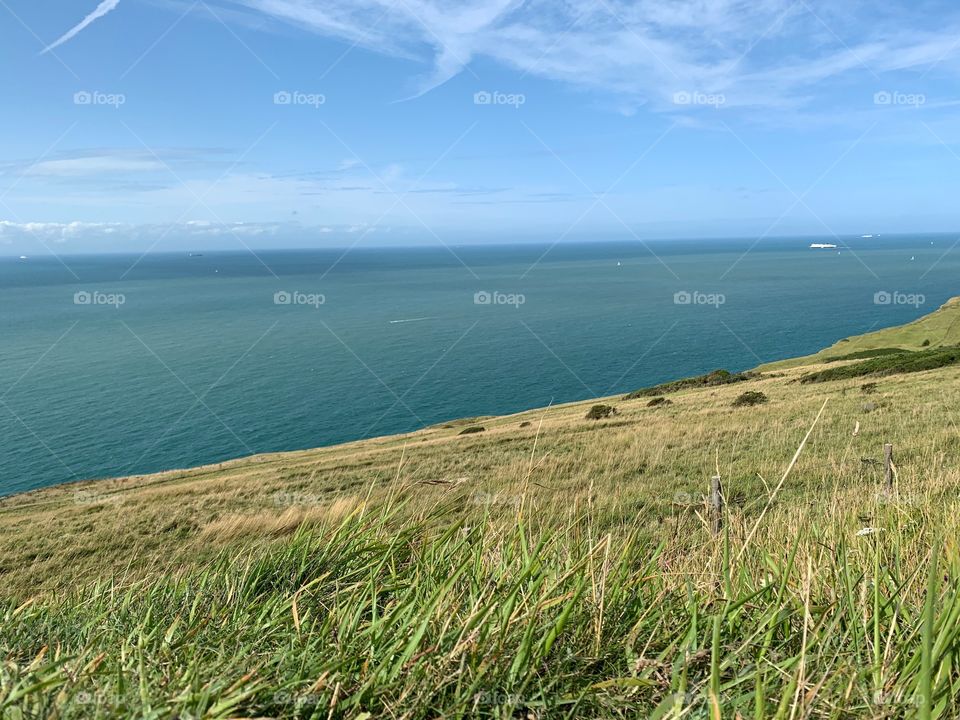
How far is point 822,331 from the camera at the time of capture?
96.0 m

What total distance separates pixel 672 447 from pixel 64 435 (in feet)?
170

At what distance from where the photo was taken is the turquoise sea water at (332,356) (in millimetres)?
52531

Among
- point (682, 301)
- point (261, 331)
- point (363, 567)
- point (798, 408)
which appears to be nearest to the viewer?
point (363, 567)

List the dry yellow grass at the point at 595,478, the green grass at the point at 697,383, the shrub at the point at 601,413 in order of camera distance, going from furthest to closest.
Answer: the green grass at the point at 697,383, the shrub at the point at 601,413, the dry yellow grass at the point at 595,478

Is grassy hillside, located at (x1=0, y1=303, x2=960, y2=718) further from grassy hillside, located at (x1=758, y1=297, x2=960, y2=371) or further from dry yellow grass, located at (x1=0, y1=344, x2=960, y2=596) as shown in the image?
grassy hillside, located at (x1=758, y1=297, x2=960, y2=371)

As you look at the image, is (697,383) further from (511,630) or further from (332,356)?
(332,356)

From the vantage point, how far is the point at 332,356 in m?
83.5

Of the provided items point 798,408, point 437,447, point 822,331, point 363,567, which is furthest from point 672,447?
point 822,331

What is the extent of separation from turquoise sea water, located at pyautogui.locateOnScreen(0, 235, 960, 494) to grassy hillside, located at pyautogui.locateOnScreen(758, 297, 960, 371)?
1233cm

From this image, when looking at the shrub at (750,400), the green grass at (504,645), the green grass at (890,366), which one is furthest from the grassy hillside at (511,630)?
the green grass at (890,366)

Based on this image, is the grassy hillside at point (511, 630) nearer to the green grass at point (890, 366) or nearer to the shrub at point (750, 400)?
the shrub at point (750, 400)

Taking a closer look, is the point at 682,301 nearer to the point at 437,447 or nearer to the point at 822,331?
the point at 822,331

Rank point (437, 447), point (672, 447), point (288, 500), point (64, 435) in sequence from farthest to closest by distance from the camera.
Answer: point (64, 435) → point (437, 447) → point (672, 447) → point (288, 500)

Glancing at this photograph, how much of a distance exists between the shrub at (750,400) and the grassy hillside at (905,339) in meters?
30.5
